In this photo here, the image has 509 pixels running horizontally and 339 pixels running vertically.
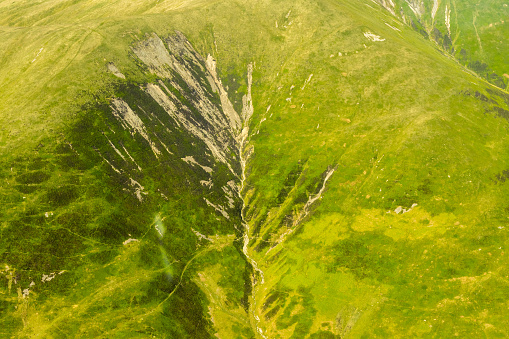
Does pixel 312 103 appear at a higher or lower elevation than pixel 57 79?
lower

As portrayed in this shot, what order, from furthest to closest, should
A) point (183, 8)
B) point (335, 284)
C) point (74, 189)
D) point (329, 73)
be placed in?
point (183, 8), point (329, 73), point (335, 284), point (74, 189)

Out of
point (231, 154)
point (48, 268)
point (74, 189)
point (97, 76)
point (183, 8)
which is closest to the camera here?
point (48, 268)

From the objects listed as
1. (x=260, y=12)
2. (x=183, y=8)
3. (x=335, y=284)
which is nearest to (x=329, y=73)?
(x=260, y=12)

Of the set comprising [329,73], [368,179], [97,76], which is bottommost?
[368,179]

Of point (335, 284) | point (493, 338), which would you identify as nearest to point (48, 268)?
point (335, 284)

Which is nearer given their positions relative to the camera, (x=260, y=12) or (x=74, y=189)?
(x=74, y=189)

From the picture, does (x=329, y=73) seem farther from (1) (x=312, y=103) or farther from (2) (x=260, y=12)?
(2) (x=260, y=12)
